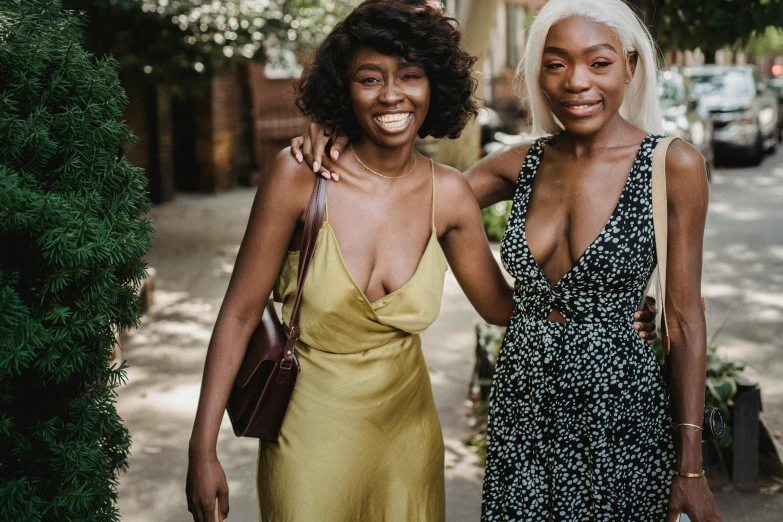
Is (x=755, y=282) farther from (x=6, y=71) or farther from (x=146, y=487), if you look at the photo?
(x=6, y=71)

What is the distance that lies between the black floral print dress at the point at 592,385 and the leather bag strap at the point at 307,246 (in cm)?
60

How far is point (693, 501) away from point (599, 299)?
0.60 metres

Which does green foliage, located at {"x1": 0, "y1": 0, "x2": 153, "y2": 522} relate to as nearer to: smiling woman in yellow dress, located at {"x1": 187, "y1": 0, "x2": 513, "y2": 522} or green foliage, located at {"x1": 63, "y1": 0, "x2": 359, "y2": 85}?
smiling woman in yellow dress, located at {"x1": 187, "y1": 0, "x2": 513, "y2": 522}

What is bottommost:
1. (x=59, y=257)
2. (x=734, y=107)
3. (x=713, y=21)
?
(x=734, y=107)

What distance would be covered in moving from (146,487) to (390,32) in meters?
3.08

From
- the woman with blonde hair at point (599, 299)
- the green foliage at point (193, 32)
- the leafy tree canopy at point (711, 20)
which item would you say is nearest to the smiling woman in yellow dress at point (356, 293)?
the woman with blonde hair at point (599, 299)

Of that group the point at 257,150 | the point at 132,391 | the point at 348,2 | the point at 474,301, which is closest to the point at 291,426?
the point at 474,301

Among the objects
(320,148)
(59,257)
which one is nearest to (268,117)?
(320,148)

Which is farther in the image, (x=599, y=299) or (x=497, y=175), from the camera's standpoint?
(x=497, y=175)

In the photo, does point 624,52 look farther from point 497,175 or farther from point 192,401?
point 192,401

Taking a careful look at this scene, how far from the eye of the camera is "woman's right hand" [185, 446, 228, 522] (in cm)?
224

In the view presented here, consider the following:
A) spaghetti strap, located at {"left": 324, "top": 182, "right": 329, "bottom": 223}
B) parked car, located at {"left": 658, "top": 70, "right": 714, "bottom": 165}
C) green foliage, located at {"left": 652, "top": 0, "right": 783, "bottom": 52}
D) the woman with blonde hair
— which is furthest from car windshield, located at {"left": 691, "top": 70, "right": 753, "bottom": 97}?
spaghetti strap, located at {"left": 324, "top": 182, "right": 329, "bottom": 223}

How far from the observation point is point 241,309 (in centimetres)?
228

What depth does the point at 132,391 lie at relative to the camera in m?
5.82
